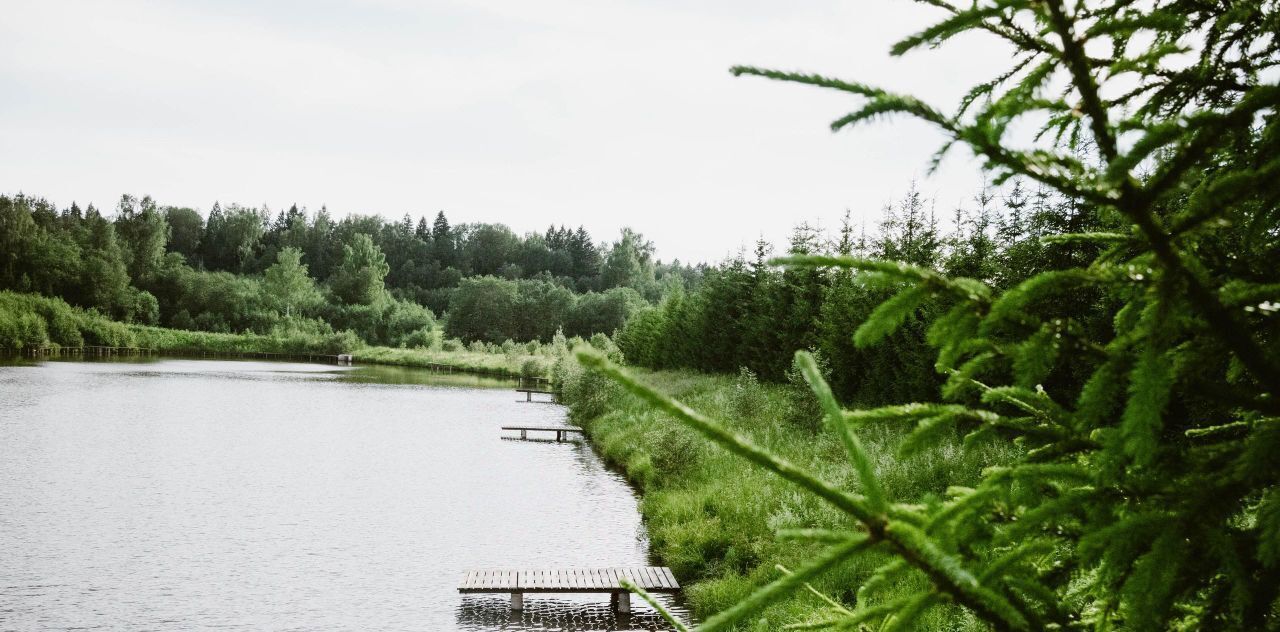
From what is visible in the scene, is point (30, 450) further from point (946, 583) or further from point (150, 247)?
point (150, 247)

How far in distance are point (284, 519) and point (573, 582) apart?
777 centimetres

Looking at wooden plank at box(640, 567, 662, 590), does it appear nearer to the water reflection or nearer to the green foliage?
the water reflection

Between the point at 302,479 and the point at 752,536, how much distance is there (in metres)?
12.6

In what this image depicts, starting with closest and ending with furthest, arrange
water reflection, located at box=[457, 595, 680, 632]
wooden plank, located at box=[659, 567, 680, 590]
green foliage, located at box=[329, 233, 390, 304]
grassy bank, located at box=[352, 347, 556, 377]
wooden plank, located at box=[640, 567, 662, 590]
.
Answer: water reflection, located at box=[457, 595, 680, 632], wooden plank, located at box=[659, 567, 680, 590], wooden plank, located at box=[640, 567, 662, 590], grassy bank, located at box=[352, 347, 556, 377], green foliage, located at box=[329, 233, 390, 304]

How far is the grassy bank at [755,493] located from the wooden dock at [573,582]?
1.59 feet

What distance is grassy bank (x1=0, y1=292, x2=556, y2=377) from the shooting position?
61.3m

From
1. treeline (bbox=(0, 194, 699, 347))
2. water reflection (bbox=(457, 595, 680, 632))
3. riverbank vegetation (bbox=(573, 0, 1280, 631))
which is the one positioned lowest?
water reflection (bbox=(457, 595, 680, 632))

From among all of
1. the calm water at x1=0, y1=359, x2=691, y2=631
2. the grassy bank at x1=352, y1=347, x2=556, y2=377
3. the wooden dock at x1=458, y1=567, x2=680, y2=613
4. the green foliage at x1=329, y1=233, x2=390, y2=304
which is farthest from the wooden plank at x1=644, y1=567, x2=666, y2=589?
the green foliage at x1=329, y1=233, x2=390, y2=304

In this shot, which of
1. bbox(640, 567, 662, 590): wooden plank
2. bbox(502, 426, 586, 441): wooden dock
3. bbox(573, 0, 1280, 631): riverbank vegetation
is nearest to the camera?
bbox(573, 0, 1280, 631): riverbank vegetation

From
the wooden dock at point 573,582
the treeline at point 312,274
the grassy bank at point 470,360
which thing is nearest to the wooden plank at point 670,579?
the wooden dock at point 573,582

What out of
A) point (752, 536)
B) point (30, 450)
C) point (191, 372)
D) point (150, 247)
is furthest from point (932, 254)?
point (150, 247)

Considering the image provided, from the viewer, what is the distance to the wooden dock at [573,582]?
11297mm

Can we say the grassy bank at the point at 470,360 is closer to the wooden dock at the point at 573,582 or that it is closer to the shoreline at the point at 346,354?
the shoreline at the point at 346,354

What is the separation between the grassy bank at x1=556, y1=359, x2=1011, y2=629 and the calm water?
2.86 ft
